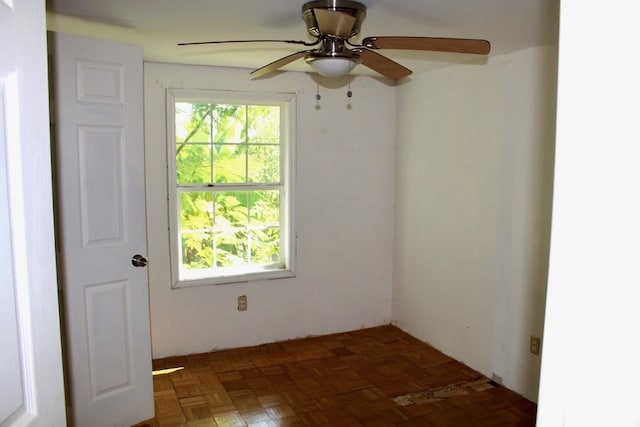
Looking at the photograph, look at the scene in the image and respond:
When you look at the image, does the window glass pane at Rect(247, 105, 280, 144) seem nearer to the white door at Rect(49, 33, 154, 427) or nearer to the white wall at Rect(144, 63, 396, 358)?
the white wall at Rect(144, 63, 396, 358)

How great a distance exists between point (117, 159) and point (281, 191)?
157cm

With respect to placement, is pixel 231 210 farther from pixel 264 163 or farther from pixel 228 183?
pixel 264 163

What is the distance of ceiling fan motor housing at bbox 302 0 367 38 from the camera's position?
209cm

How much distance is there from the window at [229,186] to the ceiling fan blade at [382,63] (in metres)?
1.40

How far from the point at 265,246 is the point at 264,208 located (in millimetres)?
300

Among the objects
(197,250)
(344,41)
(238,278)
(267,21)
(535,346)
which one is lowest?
(535,346)

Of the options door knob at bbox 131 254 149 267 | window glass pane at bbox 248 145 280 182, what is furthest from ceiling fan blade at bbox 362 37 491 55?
window glass pane at bbox 248 145 280 182

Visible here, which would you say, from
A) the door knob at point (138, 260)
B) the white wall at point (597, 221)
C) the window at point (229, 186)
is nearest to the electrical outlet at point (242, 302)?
the window at point (229, 186)

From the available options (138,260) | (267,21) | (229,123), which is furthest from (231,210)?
(267,21)

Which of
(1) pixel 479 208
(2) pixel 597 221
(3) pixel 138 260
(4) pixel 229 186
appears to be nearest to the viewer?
(2) pixel 597 221

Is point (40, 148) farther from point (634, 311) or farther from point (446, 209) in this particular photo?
point (446, 209)

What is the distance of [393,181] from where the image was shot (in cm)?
429

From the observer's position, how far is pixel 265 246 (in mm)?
4016

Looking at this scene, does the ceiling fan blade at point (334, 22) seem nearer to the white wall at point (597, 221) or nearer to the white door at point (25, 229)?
the white door at point (25, 229)
